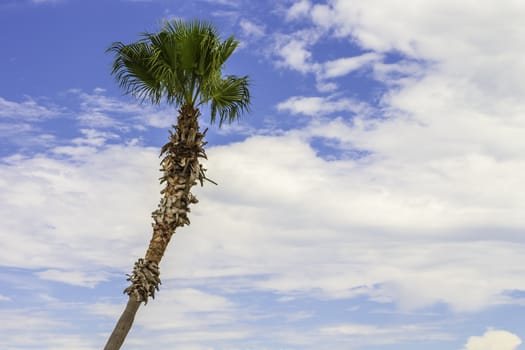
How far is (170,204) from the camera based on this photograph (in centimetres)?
2308

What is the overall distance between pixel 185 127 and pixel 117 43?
14.3ft

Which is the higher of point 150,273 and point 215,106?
point 215,106

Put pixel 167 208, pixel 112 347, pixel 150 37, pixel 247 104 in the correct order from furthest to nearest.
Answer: pixel 247 104 → pixel 150 37 → pixel 167 208 → pixel 112 347

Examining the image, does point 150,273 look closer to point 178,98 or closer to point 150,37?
point 178,98

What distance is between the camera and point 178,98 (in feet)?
81.7

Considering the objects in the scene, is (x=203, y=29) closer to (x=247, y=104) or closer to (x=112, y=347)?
(x=247, y=104)

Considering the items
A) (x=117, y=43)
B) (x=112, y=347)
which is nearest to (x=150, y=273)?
(x=112, y=347)

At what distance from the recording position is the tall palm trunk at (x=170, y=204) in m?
22.0

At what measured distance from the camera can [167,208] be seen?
23.1 meters

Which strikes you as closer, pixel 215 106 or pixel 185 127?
pixel 185 127

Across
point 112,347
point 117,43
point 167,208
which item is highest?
point 117,43

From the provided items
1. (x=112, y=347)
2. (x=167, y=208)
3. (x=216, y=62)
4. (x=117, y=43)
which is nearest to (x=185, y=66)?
(x=216, y=62)

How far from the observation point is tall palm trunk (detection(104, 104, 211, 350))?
22.0 metres

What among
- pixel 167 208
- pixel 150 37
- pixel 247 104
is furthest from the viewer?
pixel 247 104
